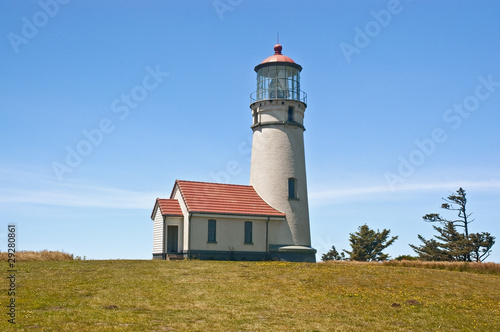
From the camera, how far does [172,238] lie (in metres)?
37.4

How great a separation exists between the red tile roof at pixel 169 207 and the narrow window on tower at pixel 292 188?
7616 mm

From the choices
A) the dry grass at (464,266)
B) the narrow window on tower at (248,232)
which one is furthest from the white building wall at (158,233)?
the dry grass at (464,266)

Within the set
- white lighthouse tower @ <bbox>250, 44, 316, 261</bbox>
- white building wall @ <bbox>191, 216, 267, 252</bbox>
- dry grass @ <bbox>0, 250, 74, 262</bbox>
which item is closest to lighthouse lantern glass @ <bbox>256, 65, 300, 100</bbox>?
white lighthouse tower @ <bbox>250, 44, 316, 261</bbox>

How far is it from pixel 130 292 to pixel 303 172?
821 inches

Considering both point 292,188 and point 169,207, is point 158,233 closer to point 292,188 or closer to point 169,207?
point 169,207

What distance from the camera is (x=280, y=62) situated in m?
39.3

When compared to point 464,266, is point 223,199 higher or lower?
higher

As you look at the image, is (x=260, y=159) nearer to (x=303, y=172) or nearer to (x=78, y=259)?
(x=303, y=172)

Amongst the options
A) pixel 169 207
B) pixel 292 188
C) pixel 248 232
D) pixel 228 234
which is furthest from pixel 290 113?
pixel 169 207

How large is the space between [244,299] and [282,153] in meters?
19.4

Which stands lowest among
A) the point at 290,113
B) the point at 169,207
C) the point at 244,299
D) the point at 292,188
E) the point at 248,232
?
the point at 244,299

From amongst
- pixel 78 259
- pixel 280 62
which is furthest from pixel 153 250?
pixel 280 62

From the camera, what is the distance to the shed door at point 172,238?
37.2 metres

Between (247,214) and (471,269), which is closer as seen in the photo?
(471,269)
